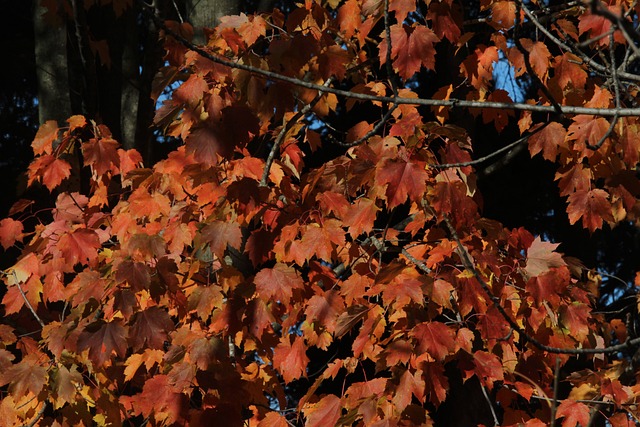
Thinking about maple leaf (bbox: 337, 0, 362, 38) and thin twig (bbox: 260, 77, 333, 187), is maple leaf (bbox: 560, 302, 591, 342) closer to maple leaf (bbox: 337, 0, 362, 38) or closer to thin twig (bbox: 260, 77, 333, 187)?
thin twig (bbox: 260, 77, 333, 187)

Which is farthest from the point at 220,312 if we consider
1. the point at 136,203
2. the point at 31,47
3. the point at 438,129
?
the point at 31,47

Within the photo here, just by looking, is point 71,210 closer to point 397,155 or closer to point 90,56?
point 90,56

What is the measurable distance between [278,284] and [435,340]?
73 cm

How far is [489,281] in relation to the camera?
4.37 m

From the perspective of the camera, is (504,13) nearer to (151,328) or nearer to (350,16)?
(350,16)

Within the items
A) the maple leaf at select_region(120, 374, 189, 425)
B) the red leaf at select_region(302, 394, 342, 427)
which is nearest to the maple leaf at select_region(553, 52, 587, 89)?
the red leaf at select_region(302, 394, 342, 427)

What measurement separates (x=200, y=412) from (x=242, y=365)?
2.40ft

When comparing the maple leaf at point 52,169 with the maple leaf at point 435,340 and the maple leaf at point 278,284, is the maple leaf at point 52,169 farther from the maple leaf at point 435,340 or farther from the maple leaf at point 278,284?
the maple leaf at point 435,340

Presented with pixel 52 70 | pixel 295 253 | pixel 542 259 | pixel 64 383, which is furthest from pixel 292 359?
pixel 52 70

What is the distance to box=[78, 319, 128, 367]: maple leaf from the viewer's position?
3568mm

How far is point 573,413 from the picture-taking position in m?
3.93

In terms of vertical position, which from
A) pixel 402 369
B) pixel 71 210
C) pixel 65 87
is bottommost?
pixel 402 369

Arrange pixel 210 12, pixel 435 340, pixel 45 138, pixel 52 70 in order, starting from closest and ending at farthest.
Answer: pixel 435 340 → pixel 45 138 → pixel 210 12 → pixel 52 70

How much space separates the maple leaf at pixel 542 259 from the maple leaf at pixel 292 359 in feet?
3.92
